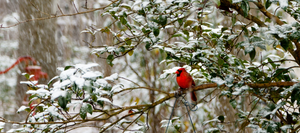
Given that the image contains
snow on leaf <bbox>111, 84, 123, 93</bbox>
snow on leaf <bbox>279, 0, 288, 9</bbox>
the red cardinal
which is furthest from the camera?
the red cardinal

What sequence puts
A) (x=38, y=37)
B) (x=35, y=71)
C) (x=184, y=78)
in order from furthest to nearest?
(x=38, y=37) < (x=35, y=71) < (x=184, y=78)

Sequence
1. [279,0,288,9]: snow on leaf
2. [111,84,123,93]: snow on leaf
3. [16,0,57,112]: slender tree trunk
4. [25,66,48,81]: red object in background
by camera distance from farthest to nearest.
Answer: [16,0,57,112]: slender tree trunk → [25,66,48,81]: red object in background → [111,84,123,93]: snow on leaf → [279,0,288,9]: snow on leaf

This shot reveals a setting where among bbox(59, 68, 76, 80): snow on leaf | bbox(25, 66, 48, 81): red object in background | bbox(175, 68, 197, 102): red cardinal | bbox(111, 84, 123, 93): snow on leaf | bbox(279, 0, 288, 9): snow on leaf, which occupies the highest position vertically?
bbox(279, 0, 288, 9): snow on leaf

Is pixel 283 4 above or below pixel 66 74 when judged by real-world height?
above

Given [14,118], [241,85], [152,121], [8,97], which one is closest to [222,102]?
[152,121]

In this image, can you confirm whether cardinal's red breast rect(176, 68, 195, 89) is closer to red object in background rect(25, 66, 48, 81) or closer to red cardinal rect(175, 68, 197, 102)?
red cardinal rect(175, 68, 197, 102)

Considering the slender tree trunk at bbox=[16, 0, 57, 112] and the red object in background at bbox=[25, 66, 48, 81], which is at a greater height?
the slender tree trunk at bbox=[16, 0, 57, 112]

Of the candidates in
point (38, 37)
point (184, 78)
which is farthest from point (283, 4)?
point (38, 37)

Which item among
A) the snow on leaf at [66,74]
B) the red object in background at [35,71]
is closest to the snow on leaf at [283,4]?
the snow on leaf at [66,74]

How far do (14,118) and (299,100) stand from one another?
318 cm

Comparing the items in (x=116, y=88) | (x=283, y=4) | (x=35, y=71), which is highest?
(x=283, y=4)

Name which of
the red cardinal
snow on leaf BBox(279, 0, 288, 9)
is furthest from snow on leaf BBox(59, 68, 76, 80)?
the red cardinal

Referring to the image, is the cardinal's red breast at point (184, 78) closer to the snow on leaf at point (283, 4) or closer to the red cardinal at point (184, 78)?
→ the red cardinal at point (184, 78)

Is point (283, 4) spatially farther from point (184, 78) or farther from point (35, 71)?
point (35, 71)
